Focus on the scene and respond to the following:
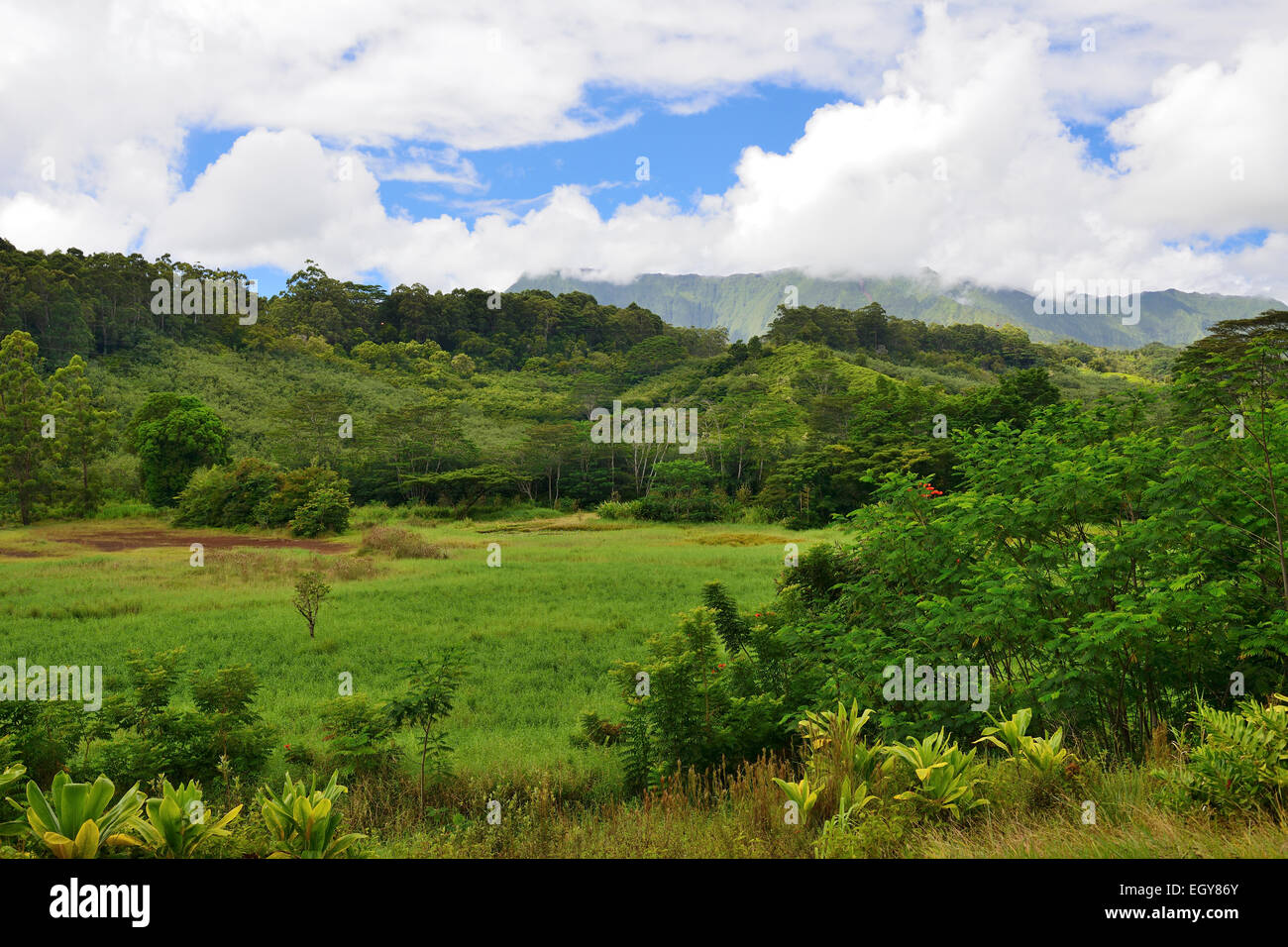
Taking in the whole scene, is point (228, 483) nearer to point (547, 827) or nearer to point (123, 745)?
point (123, 745)

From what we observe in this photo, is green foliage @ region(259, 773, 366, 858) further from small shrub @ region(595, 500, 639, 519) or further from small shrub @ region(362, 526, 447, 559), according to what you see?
small shrub @ region(595, 500, 639, 519)

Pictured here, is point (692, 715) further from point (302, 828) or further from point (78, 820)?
point (78, 820)

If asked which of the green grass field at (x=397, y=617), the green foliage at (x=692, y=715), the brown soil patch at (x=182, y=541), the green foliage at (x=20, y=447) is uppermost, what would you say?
the green foliage at (x=20, y=447)

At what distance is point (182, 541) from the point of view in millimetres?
25375

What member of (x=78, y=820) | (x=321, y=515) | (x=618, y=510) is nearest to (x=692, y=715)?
(x=78, y=820)

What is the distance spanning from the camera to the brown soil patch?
77.5 feet

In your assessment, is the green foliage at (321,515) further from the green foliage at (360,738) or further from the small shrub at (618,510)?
the green foliage at (360,738)

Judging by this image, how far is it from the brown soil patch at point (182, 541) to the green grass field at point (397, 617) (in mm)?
707

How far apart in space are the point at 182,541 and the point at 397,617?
17197mm

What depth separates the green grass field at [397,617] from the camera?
8406 millimetres

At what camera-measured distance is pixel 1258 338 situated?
448 centimetres

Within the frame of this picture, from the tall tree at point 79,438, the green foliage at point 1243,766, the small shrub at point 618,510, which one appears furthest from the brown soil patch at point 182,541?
the green foliage at point 1243,766
